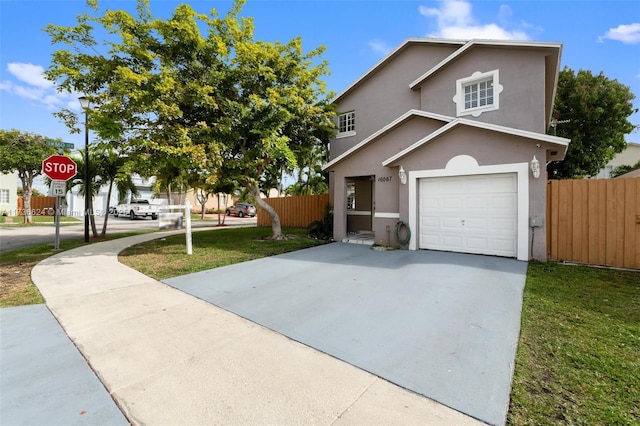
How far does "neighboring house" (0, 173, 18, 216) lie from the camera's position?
3084cm

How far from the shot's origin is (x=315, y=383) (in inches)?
112

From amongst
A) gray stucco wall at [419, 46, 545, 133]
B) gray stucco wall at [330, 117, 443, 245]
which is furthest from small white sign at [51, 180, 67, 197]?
gray stucco wall at [419, 46, 545, 133]

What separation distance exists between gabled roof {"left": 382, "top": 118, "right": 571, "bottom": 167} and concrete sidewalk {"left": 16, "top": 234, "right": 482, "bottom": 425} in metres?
7.31

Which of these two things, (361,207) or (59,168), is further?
(361,207)

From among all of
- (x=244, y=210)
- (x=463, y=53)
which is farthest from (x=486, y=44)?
(x=244, y=210)

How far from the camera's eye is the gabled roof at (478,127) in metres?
7.36

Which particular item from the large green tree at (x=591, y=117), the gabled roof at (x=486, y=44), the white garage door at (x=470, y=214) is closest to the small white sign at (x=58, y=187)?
the white garage door at (x=470, y=214)

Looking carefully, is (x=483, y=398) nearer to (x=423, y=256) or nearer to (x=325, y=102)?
(x=423, y=256)

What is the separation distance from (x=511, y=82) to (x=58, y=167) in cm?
1561

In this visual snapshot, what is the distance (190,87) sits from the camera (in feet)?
30.4

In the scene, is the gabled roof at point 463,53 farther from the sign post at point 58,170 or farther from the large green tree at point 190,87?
the sign post at point 58,170

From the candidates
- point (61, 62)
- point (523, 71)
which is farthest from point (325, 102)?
point (61, 62)

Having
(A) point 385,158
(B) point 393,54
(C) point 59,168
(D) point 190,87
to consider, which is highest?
(B) point 393,54

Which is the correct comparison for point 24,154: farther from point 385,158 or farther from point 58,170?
point 385,158
